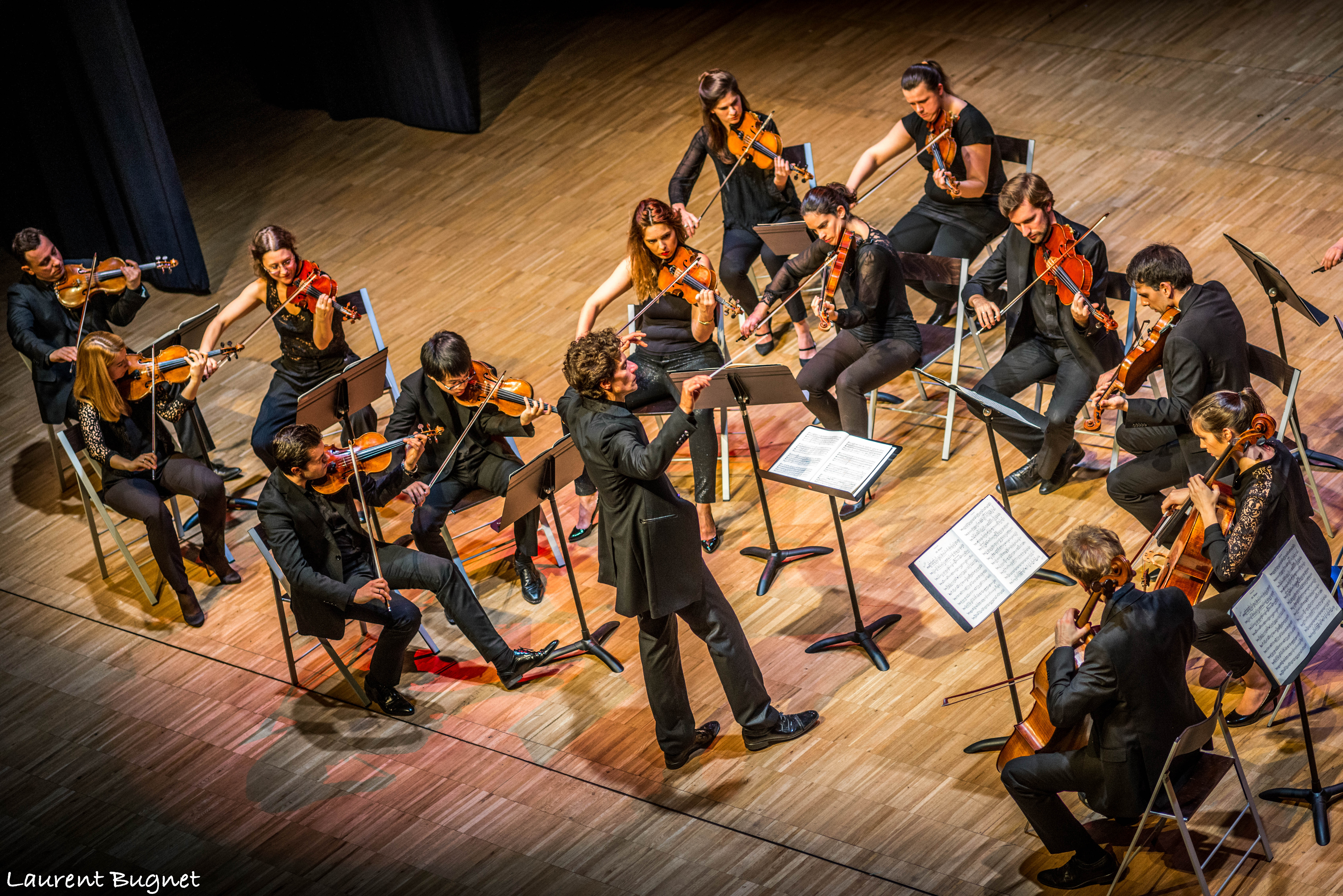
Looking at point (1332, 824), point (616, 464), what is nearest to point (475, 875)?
point (616, 464)

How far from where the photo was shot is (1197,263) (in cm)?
666

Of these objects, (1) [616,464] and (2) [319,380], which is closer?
(1) [616,464]

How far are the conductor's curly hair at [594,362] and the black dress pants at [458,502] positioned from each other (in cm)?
122

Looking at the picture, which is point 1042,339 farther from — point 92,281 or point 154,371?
point 92,281

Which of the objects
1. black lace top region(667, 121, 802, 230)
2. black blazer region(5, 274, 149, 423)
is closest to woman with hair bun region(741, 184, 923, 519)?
black lace top region(667, 121, 802, 230)

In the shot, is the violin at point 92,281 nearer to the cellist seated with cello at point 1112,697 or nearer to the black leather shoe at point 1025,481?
the black leather shoe at point 1025,481

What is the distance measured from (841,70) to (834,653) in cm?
505

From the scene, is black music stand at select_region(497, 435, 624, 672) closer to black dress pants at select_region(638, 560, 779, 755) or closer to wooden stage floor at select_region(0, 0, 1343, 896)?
wooden stage floor at select_region(0, 0, 1343, 896)

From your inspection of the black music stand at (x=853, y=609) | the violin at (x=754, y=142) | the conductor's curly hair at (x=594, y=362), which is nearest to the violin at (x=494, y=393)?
the black music stand at (x=853, y=609)

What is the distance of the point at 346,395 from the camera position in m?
5.57

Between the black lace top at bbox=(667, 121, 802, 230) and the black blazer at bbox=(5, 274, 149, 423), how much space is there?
8.61ft

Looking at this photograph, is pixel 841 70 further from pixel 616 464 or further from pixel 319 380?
pixel 616 464

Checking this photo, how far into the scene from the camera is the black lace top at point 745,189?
6602 mm

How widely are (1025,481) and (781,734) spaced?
5.34ft
